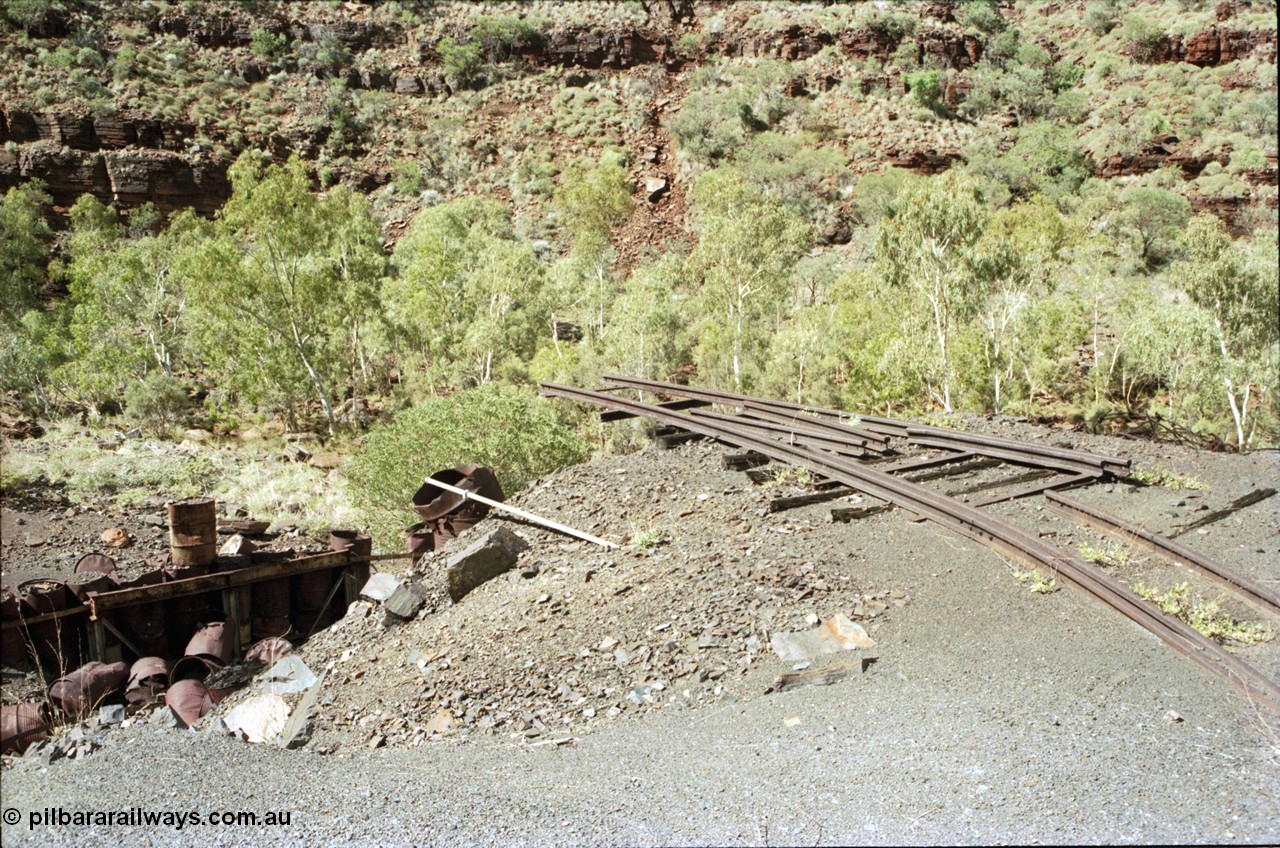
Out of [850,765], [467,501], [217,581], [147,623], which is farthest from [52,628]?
[850,765]

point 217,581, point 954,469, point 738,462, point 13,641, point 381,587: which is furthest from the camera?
point 738,462

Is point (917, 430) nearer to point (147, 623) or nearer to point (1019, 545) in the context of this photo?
point (1019, 545)

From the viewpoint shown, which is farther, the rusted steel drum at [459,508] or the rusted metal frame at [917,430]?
the rusted steel drum at [459,508]

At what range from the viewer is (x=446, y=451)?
549 inches

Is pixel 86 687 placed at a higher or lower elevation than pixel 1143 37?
lower

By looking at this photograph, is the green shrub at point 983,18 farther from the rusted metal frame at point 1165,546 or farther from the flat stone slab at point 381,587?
the flat stone slab at point 381,587

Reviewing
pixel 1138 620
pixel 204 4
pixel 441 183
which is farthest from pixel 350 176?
pixel 1138 620

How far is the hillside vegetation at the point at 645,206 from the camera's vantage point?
24.4 metres

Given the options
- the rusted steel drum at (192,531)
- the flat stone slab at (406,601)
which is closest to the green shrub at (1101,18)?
the flat stone slab at (406,601)

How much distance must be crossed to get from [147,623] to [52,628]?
0.88 meters

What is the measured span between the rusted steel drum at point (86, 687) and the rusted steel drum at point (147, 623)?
704mm

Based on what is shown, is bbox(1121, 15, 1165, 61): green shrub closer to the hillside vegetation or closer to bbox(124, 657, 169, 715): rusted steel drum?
the hillside vegetation

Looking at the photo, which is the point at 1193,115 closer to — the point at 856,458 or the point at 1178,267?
the point at 1178,267

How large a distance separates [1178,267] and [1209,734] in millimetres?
21863
